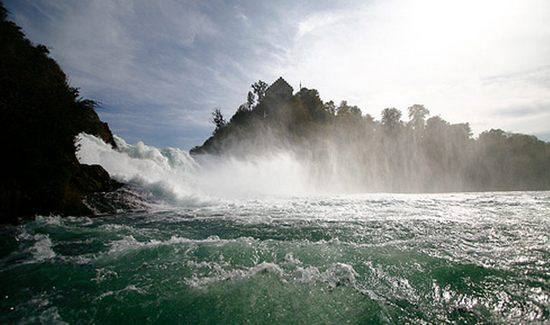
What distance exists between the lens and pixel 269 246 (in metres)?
7.11

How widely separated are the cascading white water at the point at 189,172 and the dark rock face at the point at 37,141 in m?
2.60

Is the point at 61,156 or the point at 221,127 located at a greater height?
the point at 221,127

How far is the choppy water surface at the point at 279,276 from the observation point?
3820mm

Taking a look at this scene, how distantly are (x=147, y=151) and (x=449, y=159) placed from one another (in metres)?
81.8

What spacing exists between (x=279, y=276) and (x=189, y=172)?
A: 33589 millimetres

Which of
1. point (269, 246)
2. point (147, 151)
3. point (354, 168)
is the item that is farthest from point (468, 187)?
point (269, 246)

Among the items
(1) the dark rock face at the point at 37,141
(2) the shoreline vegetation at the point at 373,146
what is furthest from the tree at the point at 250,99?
(1) the dark rock face at the point at 37,141

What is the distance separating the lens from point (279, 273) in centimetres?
523

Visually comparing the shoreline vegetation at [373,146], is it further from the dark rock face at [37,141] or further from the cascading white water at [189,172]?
the dark rock face at [37,141]

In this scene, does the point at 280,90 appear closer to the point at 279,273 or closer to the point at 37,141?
the point at 37,141

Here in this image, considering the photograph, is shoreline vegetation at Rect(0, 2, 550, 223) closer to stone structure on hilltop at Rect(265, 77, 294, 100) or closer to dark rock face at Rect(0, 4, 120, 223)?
stone structure on hilltop at Rect(265, 77, 294, 100)

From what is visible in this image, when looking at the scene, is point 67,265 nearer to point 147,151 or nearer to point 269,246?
point 269,246

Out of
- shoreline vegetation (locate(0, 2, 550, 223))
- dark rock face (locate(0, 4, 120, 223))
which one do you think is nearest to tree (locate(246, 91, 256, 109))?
shoreline vegetation (locate(0, 2, 550, 223))

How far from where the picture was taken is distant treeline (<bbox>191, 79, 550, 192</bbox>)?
6644cm
